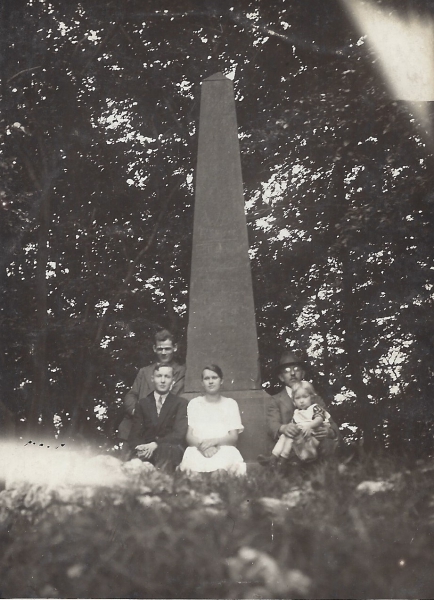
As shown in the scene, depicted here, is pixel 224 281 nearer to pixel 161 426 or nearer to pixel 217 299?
pixel 217 299

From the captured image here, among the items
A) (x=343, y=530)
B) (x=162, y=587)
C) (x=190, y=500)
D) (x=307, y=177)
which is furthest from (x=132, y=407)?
(x=307, y=177)

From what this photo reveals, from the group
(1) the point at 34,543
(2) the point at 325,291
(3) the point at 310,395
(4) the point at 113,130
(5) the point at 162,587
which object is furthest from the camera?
(4) the point at 113,130

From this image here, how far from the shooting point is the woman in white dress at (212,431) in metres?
4.20

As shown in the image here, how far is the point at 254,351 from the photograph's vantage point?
15.0 ft

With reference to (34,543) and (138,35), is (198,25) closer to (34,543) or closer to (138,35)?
(138,35)

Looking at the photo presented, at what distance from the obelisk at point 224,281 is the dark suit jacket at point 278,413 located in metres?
0.05

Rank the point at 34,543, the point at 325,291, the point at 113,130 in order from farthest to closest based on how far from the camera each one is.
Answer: the point at 113,130
the point at 325,291
the point at 34,543

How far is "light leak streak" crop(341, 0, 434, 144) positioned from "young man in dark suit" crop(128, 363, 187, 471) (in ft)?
9.04

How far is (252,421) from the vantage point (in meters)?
4.34

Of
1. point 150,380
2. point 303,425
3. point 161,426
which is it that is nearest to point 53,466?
point 161,426

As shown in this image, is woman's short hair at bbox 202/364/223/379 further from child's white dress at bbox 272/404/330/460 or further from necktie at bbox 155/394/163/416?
child's white dress at bbox 272/404/330/460

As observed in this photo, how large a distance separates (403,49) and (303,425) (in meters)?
2.97

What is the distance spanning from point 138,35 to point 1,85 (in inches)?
46.4

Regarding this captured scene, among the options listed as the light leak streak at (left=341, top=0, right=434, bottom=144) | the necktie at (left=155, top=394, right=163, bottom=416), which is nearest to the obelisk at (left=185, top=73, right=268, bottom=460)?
the necktie at (left=155, top=394, right=163, bottom=416)
